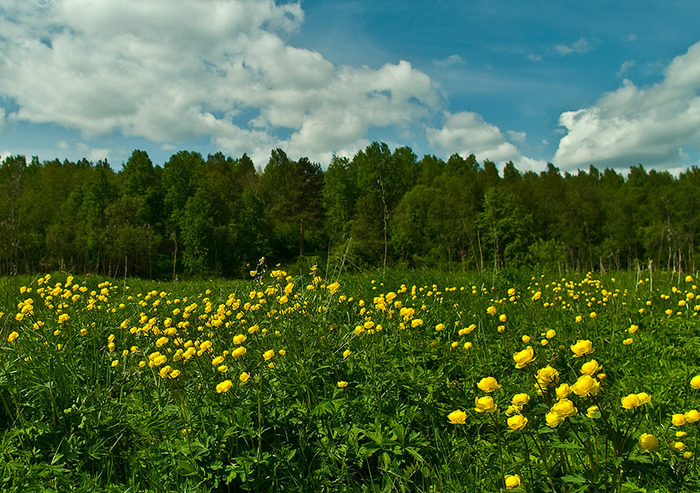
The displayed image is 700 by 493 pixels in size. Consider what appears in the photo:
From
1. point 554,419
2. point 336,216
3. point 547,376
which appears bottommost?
point 554,419

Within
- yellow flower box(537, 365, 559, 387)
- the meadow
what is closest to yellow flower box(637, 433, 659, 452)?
the meadow

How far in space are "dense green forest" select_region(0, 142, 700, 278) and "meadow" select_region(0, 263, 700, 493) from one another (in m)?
24.6

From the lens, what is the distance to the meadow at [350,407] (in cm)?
153

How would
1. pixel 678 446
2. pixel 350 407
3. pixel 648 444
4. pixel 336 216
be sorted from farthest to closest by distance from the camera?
pixel 336 216, pixel 350 407, pixel 678 446, pixel 648 444

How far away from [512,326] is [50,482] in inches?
130

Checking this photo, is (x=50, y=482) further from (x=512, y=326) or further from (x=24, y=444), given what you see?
(x=512, y=326)

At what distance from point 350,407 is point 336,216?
133 feet

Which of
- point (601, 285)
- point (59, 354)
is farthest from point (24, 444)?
point (601, 285)

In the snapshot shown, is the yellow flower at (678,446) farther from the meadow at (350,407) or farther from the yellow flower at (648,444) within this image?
the yellow flower at (648,444)

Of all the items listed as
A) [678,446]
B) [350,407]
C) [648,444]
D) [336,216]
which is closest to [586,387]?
[648,444]

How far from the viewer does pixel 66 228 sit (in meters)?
33.3

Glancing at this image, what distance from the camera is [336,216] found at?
4253cm

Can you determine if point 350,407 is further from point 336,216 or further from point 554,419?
point 336,216

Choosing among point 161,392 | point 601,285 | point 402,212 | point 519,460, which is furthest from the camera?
point 402,212
